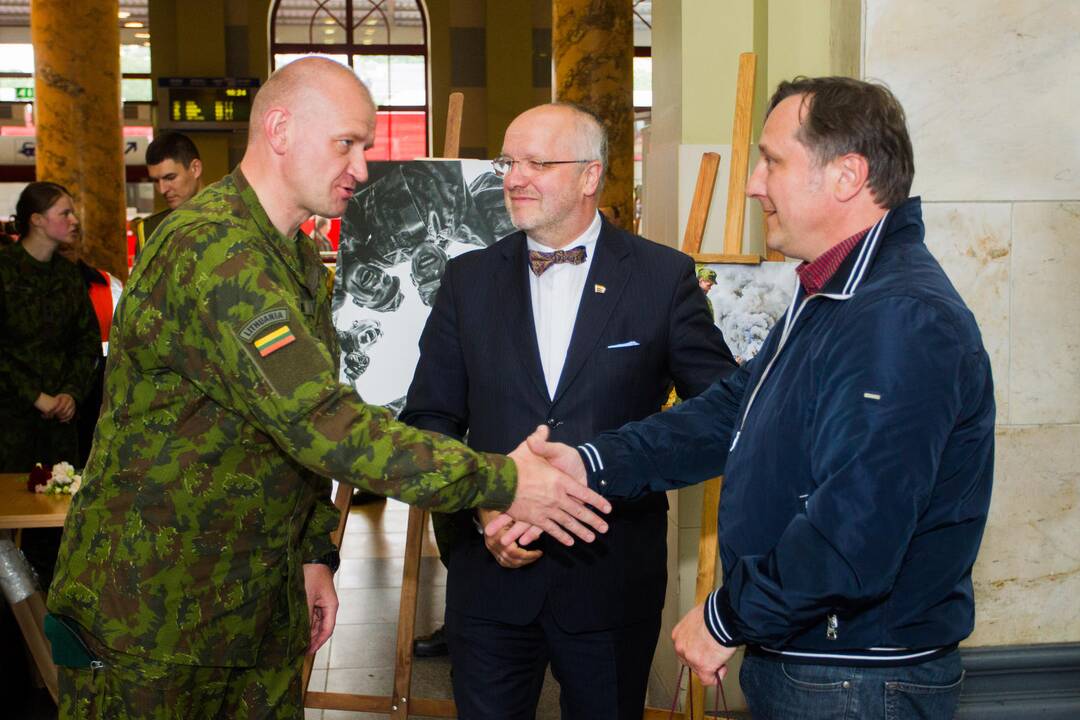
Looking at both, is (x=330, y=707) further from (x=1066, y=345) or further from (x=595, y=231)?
(x=1066, y=345)

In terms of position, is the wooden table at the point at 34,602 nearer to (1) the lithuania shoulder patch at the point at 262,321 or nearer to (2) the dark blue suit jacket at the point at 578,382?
(2) the dark blue suit jacket at the point at 578,382

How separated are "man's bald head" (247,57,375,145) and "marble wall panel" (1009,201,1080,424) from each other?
6.35 ft

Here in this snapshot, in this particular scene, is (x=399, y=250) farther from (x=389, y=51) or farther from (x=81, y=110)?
(x=389, y=51)

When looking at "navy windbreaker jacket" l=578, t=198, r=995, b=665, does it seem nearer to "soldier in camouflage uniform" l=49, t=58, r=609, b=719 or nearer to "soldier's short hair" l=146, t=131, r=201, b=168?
"soldier in camouflage uniform" l=49, t=58, r=609, b=719

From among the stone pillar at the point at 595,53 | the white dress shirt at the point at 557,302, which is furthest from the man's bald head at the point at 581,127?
the stone pillar at the point at 595,53

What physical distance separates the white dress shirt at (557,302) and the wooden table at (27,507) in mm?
1719

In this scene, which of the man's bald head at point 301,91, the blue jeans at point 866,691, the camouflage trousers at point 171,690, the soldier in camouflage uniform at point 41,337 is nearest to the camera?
the blue jeans at point 866,691

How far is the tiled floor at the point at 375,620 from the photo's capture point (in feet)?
14.9

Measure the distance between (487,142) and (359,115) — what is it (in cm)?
1553

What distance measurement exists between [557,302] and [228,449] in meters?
0.95

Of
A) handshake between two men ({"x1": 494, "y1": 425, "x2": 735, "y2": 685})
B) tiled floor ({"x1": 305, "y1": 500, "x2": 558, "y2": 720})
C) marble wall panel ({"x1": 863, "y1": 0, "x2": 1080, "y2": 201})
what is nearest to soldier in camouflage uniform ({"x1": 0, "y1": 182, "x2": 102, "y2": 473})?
tiled floor ({"x1": 305, "y1": 500, "x2": 558, "y2": 720})

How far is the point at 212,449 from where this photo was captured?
6.81 feet

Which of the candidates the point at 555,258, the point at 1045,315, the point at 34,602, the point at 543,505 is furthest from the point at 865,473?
the point at 34,602

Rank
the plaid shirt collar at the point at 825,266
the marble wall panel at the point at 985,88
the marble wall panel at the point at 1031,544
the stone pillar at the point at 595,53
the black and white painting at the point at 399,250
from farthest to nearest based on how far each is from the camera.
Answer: the stone pillar at the point at 595,53, the black and white painting at the point at 399,250, the marble wall panel at the point at 1031,544, the marble wall panel at the point at 985,88, the plaid shirt collar at the point at 825,266
